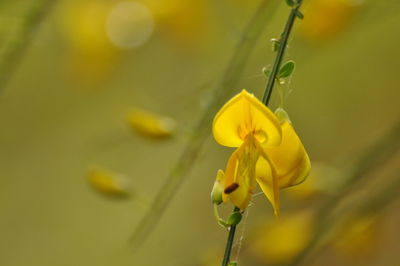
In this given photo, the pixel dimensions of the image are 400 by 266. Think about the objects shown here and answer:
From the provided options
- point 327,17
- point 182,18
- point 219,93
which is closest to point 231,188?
point 219,93

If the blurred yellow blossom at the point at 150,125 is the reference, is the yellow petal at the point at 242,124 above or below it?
above

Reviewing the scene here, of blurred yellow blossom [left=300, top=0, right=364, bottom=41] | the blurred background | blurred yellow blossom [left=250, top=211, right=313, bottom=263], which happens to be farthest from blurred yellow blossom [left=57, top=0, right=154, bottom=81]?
blurred yellow blossom [left=250, top=211, right=313, bottom=263]

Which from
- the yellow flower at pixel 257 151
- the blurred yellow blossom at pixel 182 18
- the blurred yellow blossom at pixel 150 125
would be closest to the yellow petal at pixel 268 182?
the yellow flower at pixel 257 151

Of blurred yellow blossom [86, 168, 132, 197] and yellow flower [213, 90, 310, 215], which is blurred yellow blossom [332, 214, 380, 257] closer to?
blurred yellow blossom [86, 168, 132, 197]

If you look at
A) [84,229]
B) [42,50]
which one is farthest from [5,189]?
[42,50]

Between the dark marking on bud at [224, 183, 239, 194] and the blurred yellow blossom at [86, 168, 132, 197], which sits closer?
the dark marking on bud at [224, 183, 239, 194]

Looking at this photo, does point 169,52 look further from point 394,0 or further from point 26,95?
point 394,0

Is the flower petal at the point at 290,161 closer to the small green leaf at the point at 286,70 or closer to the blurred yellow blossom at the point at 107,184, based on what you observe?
the small green leaf at the point at 286,70
